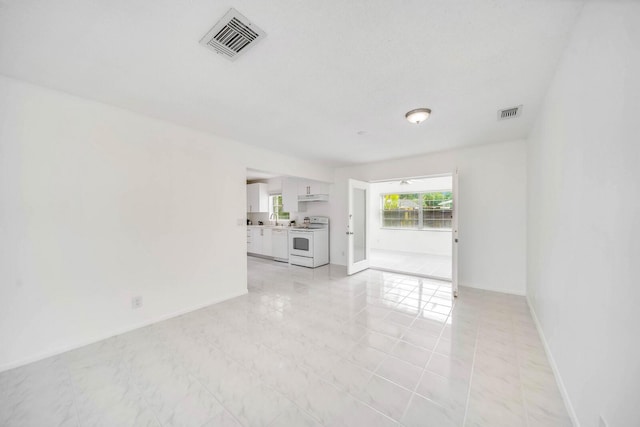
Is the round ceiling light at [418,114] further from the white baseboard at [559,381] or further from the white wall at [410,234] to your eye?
the white wall at [410,234]

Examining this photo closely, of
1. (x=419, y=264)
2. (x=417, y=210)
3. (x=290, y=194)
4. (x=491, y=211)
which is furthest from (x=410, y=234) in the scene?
(x=290, y=194)

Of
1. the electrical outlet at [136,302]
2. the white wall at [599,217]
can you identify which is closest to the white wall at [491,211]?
the white wall at [599,217]

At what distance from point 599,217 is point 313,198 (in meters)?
4.97

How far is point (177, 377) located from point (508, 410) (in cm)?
242

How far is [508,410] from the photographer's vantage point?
150cm

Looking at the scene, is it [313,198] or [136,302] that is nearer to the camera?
[136,302]

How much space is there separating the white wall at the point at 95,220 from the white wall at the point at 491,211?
411cm

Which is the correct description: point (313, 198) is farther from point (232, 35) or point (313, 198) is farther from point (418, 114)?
point (232, 35)

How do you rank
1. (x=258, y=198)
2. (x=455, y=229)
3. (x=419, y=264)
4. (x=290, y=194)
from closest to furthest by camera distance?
(x=455, y=229) < (x=419, y=264) < (x=290, y=194) < (x=258, y=198)

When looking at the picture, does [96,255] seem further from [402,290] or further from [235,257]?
[402,290]

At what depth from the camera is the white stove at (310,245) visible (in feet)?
17.7

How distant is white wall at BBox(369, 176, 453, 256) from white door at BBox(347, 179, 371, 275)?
1.42 meters

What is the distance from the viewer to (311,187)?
5.89 metres

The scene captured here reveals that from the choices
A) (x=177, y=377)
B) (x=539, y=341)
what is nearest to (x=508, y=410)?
(x=539, y=341)
